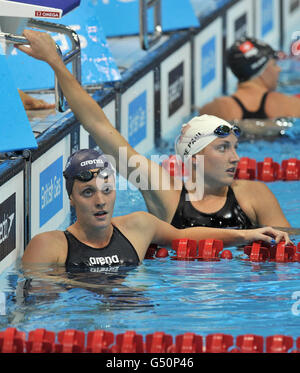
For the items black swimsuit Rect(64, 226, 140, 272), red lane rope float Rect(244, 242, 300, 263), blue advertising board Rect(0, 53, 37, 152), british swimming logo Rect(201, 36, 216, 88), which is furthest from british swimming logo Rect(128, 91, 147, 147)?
black swimsuit Rect(64, 226, 140, 272)

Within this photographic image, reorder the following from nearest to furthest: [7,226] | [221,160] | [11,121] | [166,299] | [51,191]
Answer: [166,299] → [7,226] → [11,121] → [221,160] → [51,191]

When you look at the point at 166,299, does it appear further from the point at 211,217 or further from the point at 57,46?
the point at 57,46

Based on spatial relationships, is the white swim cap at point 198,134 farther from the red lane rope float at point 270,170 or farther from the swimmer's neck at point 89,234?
the red lane rope float at point 270,170

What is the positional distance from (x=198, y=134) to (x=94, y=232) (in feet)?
3.23

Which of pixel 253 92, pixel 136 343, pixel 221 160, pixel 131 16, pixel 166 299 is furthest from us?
pixel 131 16

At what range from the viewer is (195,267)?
496 centimetres

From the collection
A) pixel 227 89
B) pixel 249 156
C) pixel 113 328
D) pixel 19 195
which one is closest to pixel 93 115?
pixel 19 195

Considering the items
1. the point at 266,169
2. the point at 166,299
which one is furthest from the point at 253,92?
the point at 166,299

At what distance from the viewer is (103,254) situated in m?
4.74

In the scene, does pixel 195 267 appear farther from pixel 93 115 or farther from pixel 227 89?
pixel 227 89

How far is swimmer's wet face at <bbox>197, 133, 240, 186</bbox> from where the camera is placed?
5301 millimetres

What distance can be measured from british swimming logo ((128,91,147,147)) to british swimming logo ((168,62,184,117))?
1.88 ft

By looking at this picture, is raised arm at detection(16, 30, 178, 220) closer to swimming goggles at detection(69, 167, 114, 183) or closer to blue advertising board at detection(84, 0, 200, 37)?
swimming goggles at detection(69, 167, 114, 183)
